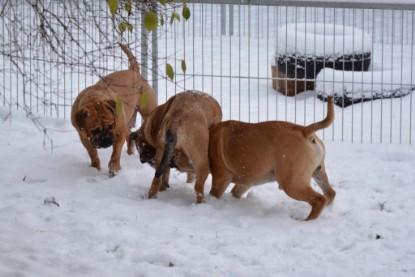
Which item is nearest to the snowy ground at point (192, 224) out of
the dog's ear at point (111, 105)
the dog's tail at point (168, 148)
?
the dog's tail at point (168, 148)

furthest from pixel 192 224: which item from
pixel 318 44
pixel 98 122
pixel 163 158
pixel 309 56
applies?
pixel 318 44

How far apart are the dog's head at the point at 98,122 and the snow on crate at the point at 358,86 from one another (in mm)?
2806

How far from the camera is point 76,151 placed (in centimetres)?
817

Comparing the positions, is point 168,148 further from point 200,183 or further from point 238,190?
point 238,190

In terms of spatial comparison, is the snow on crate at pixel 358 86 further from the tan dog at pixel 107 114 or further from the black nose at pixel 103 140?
the black nose at pixel 103 140

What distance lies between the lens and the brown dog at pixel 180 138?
6.48 m

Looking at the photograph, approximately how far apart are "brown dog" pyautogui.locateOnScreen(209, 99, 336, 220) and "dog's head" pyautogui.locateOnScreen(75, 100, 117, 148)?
1.01 m

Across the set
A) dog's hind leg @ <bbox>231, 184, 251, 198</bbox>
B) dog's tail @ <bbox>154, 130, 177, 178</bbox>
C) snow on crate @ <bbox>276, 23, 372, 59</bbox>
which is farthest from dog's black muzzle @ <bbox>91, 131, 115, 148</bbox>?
snow on crate @ <bbox>276, 23, 372, 59</bbox>

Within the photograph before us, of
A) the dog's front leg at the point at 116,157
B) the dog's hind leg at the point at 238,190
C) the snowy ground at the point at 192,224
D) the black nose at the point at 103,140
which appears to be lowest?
the snowy ground at the point at 192,224

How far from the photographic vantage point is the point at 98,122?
712cm

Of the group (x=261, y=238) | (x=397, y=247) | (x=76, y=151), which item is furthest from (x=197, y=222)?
(x=76, y=151)

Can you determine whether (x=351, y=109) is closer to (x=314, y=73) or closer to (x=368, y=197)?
(x=314, y=73)

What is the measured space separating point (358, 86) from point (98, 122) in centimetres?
344

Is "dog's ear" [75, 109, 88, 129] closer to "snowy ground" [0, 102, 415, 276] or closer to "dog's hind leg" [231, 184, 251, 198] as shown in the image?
"snowy ground" [0, 102, 415, 276]
